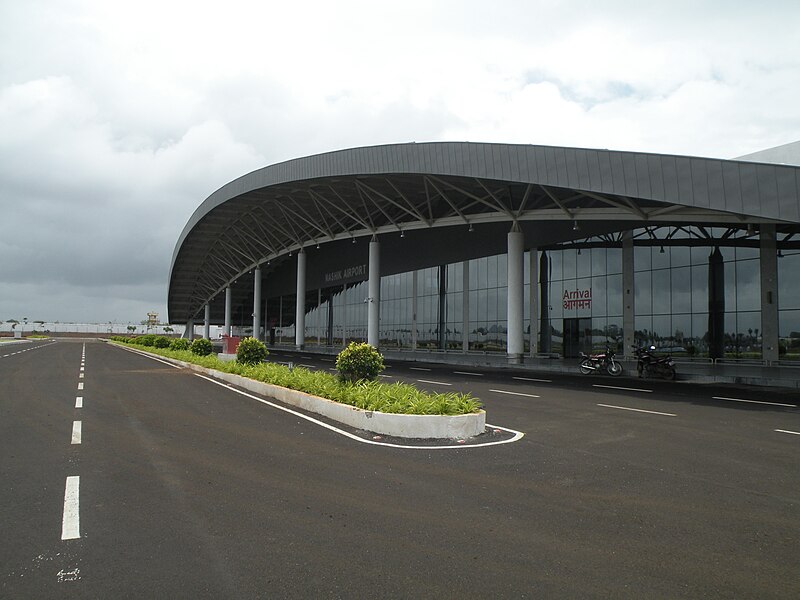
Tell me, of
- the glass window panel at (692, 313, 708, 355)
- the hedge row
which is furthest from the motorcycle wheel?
the hedge row

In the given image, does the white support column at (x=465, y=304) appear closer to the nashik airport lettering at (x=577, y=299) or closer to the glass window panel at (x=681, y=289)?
the nashik airport lettering at (x=577, y=299)

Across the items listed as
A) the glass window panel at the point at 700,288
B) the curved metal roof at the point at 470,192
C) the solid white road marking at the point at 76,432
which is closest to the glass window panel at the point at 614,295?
the curved metal roof at the point at 470,192

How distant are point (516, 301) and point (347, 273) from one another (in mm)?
26790

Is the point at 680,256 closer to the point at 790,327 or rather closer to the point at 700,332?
the point at 700,332

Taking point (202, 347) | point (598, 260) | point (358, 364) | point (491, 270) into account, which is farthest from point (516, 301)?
point (358, 364)

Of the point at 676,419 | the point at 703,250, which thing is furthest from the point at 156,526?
the point at 703,250

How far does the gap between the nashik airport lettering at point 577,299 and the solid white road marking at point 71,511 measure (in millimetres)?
29306

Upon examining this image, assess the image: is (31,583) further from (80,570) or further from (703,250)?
(703,250)

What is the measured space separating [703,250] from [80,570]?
29.2m

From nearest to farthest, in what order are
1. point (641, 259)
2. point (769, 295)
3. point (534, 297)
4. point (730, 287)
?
point (769, 295) → point (730, 287) → point (641, 259) → point (534, 297)

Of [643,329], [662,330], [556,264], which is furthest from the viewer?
[556,264]

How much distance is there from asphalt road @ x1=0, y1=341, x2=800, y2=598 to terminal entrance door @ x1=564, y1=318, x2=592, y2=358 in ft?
72.7

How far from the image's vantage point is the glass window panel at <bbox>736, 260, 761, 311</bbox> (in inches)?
1004

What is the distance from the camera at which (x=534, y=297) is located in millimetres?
34531
